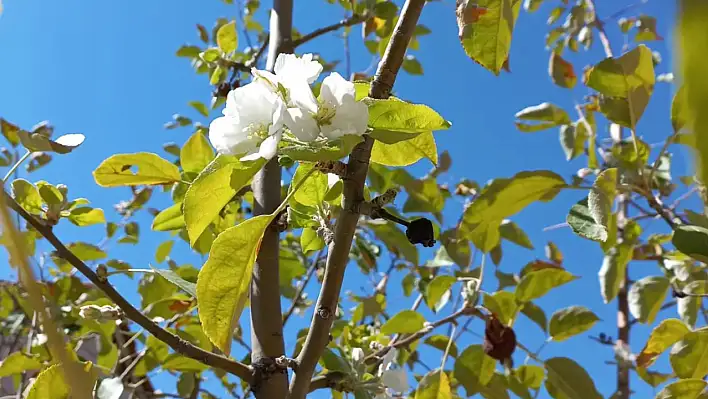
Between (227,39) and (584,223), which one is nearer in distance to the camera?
(584,223)

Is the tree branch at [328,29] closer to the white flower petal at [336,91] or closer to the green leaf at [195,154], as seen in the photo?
the green leaf at [195,154]

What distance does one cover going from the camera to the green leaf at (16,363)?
1.02m

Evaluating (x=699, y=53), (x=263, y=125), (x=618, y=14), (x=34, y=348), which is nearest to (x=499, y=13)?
(x=263, y=125)

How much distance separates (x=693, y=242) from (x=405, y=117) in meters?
0.42

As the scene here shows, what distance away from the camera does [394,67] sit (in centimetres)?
58

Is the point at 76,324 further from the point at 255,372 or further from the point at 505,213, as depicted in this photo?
the point at 505,213

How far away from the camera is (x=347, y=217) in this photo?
0.55 metres

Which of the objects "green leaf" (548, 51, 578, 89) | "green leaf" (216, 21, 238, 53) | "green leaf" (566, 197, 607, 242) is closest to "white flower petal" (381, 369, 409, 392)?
"green leaf" (566, 197, 607, 242)

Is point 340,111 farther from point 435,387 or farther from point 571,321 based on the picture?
point 571,321

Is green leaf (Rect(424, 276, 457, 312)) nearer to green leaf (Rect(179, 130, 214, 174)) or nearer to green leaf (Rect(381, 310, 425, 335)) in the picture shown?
green leaf (Rect(381, 310, 425, 335))

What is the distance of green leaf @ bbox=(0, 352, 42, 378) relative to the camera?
1.02 m

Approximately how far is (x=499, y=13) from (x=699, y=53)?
0.61m

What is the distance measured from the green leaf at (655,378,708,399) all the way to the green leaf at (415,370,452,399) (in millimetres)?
321

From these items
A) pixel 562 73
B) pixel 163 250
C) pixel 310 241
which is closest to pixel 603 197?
pixel 310 241
